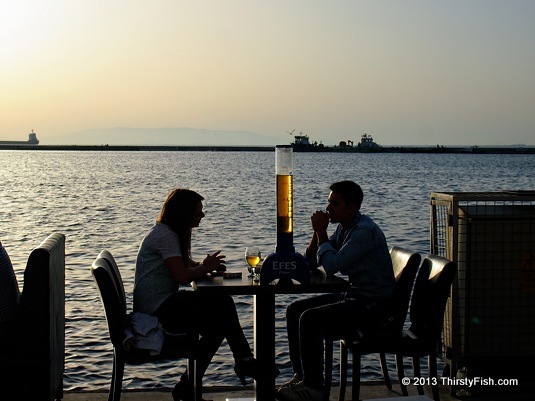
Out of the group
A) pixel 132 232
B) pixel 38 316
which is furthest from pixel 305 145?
pixel 38 316

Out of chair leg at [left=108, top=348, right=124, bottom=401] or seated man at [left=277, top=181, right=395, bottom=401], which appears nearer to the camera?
chair leg at [left=108, top=348, right=124, bottom=401]

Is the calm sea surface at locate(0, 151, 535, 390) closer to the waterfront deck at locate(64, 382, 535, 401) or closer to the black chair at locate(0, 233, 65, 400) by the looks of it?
the waterfront deck at locate(64, 382, 535, 401)

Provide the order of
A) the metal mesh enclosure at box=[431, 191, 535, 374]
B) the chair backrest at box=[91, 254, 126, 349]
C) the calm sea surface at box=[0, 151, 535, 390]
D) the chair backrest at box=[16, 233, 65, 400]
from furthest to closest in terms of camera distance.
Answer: the calm sea surface at box=[0, 151, 535, 390]
the metal mesh enclosure at box=[431, 191, 535, 374]
the chair backrest at box=[91, 254, 126, 349]
the chair backrest at box=[16, 233, 65, 400]

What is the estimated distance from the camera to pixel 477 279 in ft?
16.2

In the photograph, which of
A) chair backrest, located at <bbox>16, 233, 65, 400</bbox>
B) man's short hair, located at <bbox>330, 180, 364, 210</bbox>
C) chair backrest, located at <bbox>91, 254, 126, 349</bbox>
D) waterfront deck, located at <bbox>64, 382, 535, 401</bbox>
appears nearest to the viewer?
chair backrest, located at <bbox>16, 233, 65, 400</bbox>

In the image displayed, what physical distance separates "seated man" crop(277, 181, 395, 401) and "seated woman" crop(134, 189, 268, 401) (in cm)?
29

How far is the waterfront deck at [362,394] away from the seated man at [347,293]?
0.41 meters

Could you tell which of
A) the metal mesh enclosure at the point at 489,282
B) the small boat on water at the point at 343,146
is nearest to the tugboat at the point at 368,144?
the small boat on water at the point at 343,146

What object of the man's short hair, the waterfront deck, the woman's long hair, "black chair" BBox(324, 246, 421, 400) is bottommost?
the waterfront deck

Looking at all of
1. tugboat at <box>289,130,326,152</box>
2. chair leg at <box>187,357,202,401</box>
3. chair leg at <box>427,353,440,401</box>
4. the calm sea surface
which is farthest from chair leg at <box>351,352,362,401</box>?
tugboat at <box>289,130,326,152</box>

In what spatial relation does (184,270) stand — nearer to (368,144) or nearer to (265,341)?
(265,341)

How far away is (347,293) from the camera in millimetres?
4578

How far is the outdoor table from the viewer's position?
4.09 meters

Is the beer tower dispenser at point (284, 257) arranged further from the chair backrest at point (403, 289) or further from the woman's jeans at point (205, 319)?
the chair backrest at point (403, 289)
